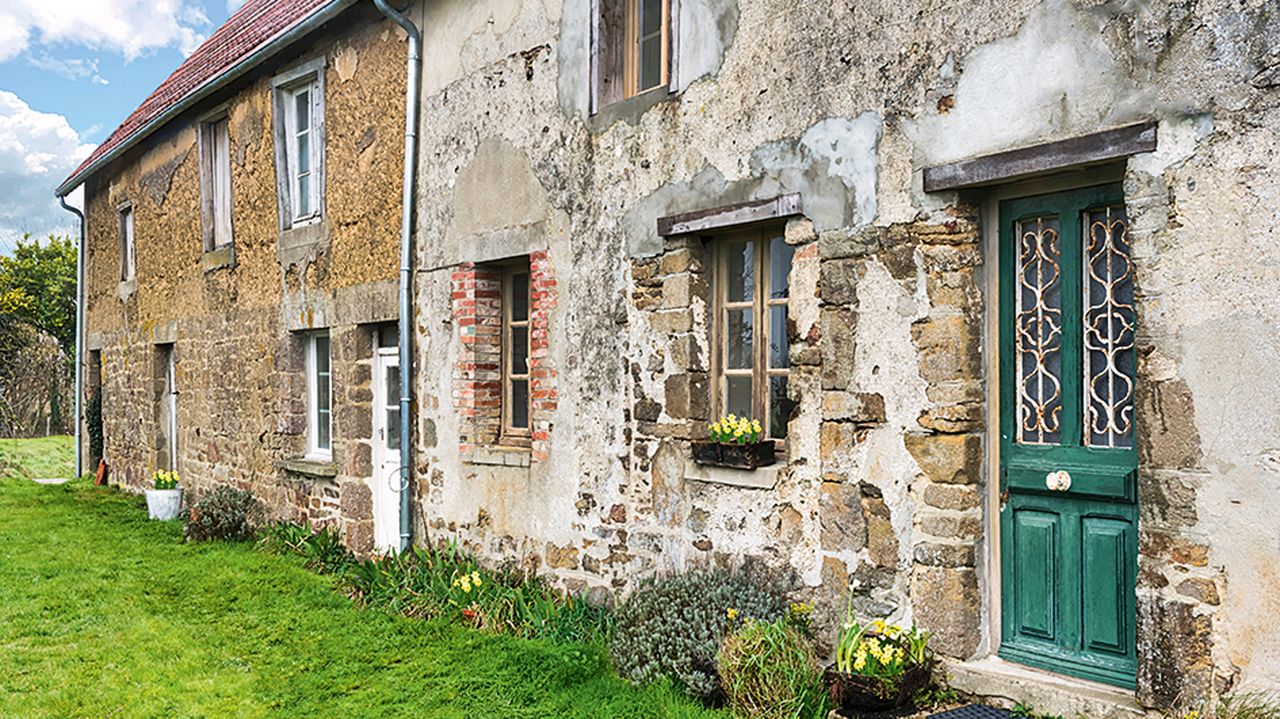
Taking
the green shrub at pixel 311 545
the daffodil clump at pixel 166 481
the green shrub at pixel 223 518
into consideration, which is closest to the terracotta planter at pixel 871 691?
the green shrub at pixel 311 545

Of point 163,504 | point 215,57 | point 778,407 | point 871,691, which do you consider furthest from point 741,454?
point 215,57

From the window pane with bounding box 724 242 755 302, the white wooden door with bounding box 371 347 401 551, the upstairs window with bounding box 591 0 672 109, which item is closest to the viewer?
the window pane with bounding box 724 242 755 302

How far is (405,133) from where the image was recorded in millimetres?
9008

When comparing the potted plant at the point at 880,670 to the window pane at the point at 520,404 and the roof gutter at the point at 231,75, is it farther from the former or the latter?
the roof gutter at the point at 231,75

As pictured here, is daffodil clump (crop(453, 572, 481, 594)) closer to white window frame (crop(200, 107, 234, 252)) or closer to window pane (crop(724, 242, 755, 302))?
window pane (crop(724, 242, 755, 302))

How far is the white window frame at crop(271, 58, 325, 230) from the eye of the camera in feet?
34.1

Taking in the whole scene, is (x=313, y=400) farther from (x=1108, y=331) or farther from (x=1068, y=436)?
(x=1108, y=331)

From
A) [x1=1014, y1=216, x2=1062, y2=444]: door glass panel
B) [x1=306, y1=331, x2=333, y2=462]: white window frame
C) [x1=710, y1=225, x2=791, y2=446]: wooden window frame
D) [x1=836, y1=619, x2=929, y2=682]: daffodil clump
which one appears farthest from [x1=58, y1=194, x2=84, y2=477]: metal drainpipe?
[x1=1014, y1=216, x2=1062, y2=444]: door glass panel

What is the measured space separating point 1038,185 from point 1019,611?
2002 millimetres

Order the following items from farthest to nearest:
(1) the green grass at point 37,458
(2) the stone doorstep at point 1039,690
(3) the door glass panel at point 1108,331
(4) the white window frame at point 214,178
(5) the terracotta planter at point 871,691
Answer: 1. (1) the green grass at point 37,458
2. (4) the white window frame at point 214,178
3. (5) the terracotta planter at point 871,691
4. (3) the door glass panel at point 1108,331
5. (2) the stone doorstep at point 1039,690

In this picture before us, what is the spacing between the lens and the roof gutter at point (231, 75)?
30.6 ft

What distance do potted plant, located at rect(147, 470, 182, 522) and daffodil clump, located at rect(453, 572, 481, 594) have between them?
6.43 meters

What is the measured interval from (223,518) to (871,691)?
8.14 metres

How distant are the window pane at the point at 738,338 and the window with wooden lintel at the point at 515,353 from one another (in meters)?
2.19
